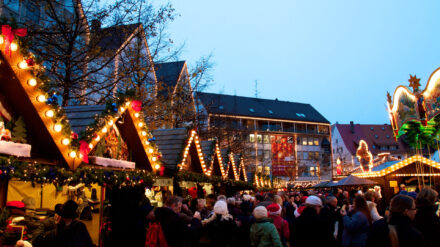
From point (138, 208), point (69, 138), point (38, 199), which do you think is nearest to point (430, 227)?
point (138, 208)

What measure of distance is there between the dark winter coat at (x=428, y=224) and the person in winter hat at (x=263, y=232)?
2.04 m

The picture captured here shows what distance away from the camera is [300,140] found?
77062 mm

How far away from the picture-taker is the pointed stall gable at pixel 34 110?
5781 millimetres

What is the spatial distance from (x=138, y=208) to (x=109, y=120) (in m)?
2.78

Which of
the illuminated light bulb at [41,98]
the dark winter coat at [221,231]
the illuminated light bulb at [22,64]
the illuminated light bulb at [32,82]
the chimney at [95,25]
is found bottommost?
the dark winter coat at [221,231]

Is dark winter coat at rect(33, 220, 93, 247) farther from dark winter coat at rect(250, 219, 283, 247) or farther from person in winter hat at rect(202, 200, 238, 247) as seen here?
dark winter coat at rect(250, 219, 283, 247)

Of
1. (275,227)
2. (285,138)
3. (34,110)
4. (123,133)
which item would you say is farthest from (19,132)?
(285,138)

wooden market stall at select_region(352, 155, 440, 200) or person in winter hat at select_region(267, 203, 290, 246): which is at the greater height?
wooden market stall at select_region(352, 155, 440, 200)

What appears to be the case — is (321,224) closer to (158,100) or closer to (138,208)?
(138,208)

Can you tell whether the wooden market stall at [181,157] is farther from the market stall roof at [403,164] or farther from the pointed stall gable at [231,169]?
the market stall roof at [403,164]

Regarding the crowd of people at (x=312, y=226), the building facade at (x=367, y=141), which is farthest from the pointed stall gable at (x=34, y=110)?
the building facade at (x=367, y=141)

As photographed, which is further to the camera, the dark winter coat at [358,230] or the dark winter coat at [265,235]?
the dark winter coat at [358,230]

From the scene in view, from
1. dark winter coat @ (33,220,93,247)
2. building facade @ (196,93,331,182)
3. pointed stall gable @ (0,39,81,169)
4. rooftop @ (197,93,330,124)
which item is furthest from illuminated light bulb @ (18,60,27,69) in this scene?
rooftop @ (197,93,330,124)

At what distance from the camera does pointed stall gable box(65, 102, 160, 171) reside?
8.04m
